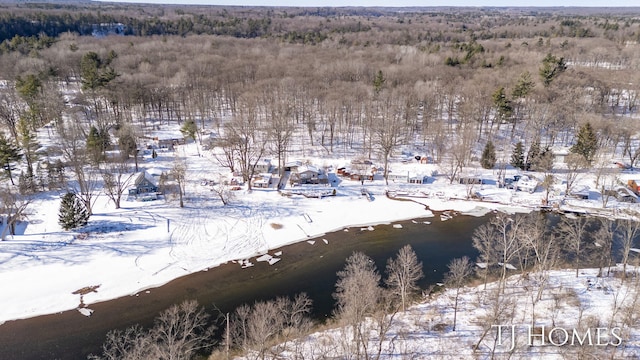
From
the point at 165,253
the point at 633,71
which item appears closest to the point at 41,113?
the point at 165,253

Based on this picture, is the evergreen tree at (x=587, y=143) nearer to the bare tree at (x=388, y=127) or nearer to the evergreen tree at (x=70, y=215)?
the bare tree at (x=388, y=127)

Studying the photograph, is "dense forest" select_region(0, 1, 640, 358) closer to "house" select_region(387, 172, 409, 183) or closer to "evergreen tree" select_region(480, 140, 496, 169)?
"evergreen tree" select_region(480, 140, 496, 169)

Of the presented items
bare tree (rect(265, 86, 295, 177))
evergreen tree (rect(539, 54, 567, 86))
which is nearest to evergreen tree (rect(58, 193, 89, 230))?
bare tree (rect(265, 86, 295, 177))

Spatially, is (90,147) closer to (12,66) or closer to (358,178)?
(358,178)

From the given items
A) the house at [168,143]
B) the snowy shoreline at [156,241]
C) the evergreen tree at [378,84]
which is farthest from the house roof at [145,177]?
the evergreen tree at [378,84]

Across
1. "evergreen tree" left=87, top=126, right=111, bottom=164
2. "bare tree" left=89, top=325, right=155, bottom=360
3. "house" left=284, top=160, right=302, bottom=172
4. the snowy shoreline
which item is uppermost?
"evergreen tree" left=87, top=126, right=111, bottom=164

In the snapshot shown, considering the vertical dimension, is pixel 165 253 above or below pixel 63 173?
below

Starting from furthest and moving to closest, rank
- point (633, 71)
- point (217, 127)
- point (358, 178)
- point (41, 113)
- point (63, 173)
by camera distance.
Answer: point (633, 71) → point (217, 127) → point (41, 113) → point (358, 178) → point (63, 173)
